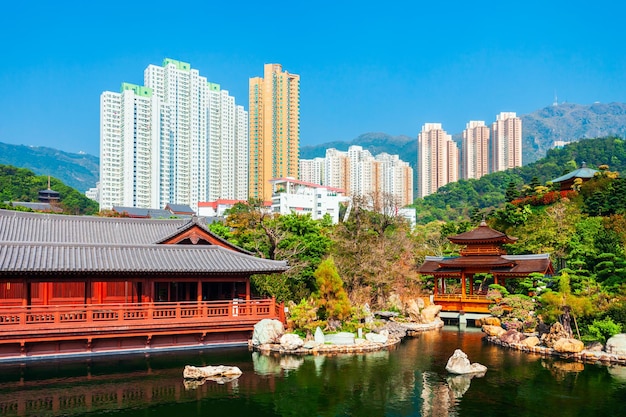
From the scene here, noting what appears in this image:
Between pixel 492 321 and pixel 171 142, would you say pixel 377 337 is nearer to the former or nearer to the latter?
pixel 492 321

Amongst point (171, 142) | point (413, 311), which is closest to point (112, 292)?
point (413, 311)

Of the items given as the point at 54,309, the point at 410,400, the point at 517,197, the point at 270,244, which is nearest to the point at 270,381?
the point at 410,400

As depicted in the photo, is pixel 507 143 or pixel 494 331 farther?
pixel 507 143

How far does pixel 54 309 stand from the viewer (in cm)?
1792

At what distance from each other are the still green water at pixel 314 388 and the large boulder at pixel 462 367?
17.7 inches

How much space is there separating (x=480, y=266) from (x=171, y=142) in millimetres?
70444

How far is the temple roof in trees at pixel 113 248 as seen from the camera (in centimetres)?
1862

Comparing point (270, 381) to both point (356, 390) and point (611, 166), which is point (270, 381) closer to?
point (356, 390)

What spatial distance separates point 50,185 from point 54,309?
75042mm

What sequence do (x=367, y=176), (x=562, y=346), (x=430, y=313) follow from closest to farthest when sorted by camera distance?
1. (x=562, y=346)
2. (x=430, y=313)
3. (x=367, y=176)

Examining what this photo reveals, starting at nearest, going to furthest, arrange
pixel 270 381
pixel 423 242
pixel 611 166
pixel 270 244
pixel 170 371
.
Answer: pixel 270 381 → pixel 170 371 → pixel 270 244 → pixel 423 242 → pixel 611 166

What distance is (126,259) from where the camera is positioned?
781 inches

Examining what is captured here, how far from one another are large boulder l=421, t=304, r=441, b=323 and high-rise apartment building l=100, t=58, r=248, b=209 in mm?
66894

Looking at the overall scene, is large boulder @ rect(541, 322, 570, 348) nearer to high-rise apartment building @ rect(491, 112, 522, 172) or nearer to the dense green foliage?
the dense green foliage
